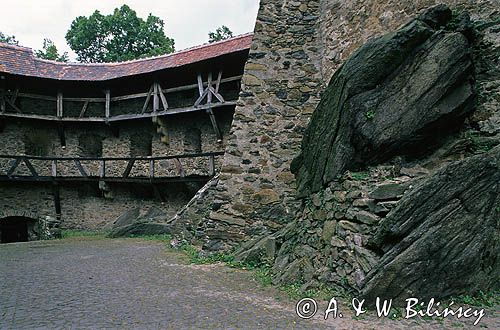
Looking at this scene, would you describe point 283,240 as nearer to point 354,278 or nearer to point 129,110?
point 354,278

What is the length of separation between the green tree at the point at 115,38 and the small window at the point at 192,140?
1546 centimetres

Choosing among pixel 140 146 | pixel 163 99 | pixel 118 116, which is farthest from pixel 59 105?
pixel 163 99

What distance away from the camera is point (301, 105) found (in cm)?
740

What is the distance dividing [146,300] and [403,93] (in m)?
4.07

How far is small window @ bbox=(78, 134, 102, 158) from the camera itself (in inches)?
678

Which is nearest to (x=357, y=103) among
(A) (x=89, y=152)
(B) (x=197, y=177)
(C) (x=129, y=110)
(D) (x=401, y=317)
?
(D) (x=401, y=317)

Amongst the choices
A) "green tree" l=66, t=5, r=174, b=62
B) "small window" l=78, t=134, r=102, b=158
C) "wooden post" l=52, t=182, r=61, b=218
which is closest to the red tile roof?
"small window" l=78, t=134, r=102, b=158

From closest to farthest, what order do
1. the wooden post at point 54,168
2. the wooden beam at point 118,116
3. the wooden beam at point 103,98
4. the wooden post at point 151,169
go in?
the wooden beam at point 118,116 < the wooden post at point 151,169 < the wooden beam at point 103,98 < the wooden post at point 54,168

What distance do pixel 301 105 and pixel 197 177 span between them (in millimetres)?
7358

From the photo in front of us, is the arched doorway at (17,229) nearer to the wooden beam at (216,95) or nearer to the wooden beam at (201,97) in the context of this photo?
the wooden beam at (201,97)

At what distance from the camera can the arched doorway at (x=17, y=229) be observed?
1591 centimetres

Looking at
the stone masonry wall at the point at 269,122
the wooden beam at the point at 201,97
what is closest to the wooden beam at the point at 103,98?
the wooden beam at the point at 201,97

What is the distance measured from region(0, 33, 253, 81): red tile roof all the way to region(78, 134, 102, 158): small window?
2.71m

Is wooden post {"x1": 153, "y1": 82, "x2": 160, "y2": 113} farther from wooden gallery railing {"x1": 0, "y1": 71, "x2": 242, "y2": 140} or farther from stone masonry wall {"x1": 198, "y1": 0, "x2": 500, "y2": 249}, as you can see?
stone masonry wall {"x1": 198, "y1": 0, "x2": 500, "y2": 249}
